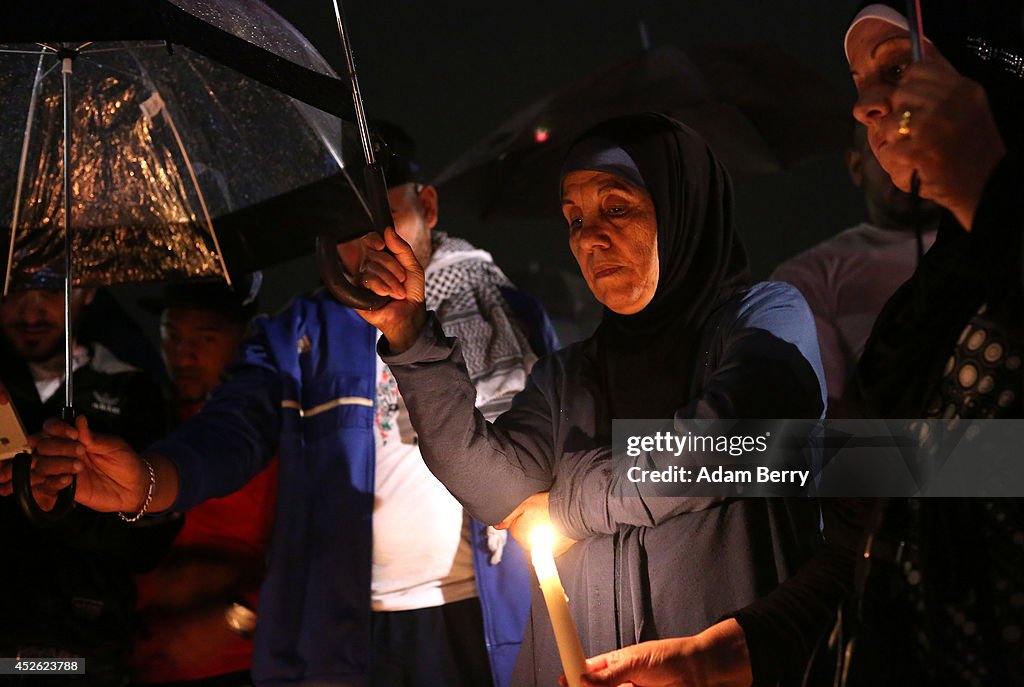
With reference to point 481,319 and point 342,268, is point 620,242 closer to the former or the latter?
point 342,268

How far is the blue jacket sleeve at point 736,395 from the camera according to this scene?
Result: 2.04 meters

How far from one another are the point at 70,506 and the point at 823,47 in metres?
3.02

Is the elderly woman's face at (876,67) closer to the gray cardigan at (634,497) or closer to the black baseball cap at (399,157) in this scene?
the gray cardigan at (634,497)

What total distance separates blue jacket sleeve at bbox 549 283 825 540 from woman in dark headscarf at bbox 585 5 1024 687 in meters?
0.29

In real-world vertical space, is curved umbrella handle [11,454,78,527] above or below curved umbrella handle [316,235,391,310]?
below

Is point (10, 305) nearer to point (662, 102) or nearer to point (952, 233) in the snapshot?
point (662, 102)

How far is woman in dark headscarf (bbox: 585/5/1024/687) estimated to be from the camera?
5.09 ft

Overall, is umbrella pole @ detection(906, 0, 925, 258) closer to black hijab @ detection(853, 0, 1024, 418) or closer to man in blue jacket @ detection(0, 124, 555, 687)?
black hijab @ detection(853, 0, 1024, 418)

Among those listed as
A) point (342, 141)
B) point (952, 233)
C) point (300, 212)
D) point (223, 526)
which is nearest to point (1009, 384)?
point (952, 233)

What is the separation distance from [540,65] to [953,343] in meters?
3.18

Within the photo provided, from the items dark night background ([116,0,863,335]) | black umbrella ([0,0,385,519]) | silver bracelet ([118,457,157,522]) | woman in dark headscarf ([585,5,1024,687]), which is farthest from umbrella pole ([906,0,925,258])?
dark night background ([116,0,863,335])

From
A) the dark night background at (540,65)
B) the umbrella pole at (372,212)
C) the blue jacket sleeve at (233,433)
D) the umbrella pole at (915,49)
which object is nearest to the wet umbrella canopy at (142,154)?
the blue jacket sleeve at (233,433)

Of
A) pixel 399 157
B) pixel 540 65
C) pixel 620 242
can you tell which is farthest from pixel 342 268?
pixel 540 65

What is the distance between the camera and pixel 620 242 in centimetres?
232
